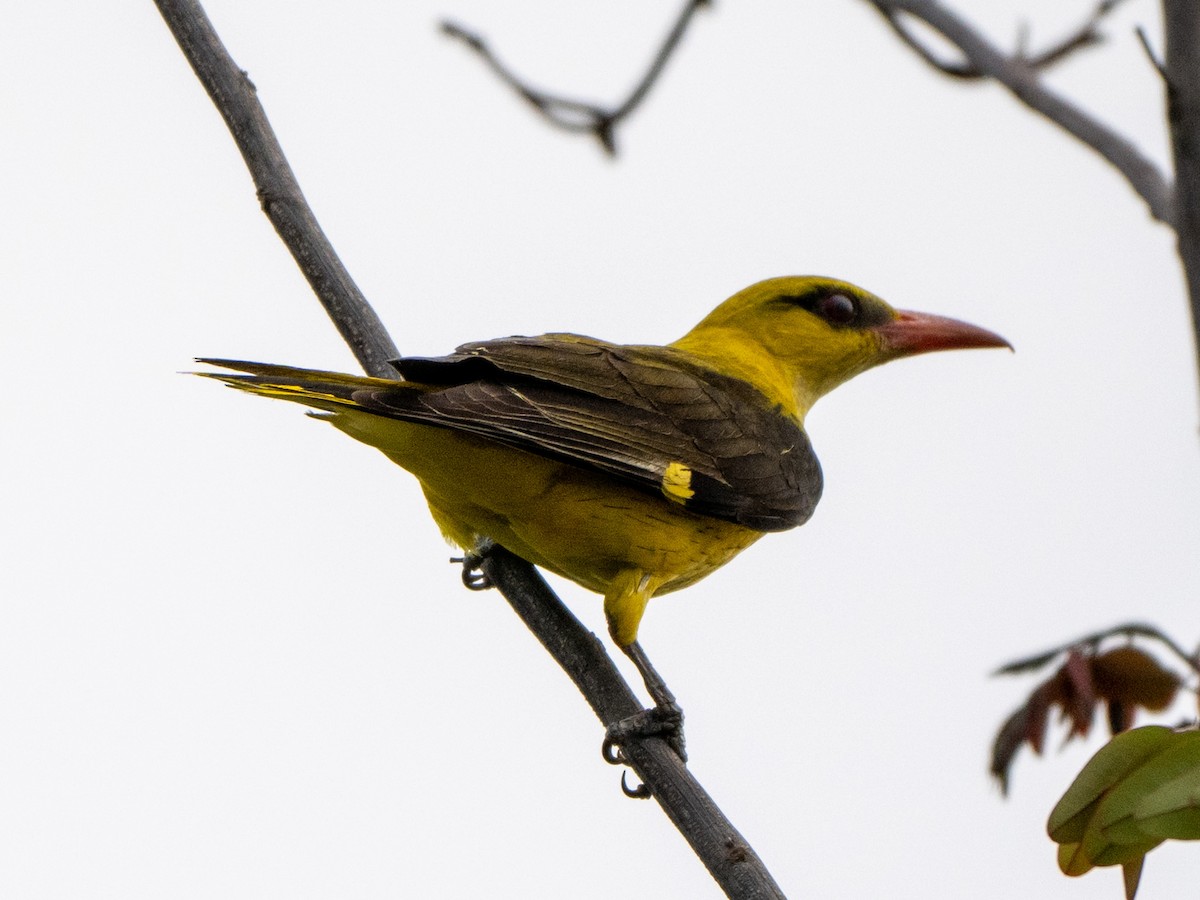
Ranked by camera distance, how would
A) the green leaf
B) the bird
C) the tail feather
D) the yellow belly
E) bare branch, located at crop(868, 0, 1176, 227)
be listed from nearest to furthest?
the green leaf, bare branch, located at crop(868, 0, 1176, 227), the tail feather, the bird, the yellow belly

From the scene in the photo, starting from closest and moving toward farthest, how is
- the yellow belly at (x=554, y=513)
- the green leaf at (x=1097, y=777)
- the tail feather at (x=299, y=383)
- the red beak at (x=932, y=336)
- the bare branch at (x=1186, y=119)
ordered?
the green leaf at (x=1097, y=777) → the bare branch at (x=1186, y=119) → the tail feather at (x=299, y=383) → the yellow belly at (x=554, y=513) → the red beak at (x=932, y=336)

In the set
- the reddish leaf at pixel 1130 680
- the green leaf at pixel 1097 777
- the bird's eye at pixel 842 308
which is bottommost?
the green leaf at pixel 1097 777

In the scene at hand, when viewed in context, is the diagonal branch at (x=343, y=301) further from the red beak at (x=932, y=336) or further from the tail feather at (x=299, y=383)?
the red beak at (x=932, y=336)

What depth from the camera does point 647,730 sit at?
3.13 meters

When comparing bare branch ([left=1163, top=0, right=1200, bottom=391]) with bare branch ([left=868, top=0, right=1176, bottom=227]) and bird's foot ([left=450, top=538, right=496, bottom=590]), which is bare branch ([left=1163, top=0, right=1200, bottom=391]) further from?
bird's foot ([left=450, top=538, right=496, bottom=590])

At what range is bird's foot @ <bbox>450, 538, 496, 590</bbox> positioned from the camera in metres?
3.87

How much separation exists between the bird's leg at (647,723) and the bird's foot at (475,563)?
0.46 m

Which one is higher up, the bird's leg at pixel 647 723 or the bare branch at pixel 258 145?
the bare branch at pixel 258 145

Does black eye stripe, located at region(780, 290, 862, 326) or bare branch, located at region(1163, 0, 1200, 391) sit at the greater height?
black eye stripe, located at region(780, 290, 862, 326)

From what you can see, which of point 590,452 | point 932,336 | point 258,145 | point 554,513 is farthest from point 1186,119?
point 932,336

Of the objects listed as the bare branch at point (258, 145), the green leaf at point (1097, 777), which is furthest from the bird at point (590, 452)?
the green leaf at point (1097, 777)

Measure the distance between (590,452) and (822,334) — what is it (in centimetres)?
192

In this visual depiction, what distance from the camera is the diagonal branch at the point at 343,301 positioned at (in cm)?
305

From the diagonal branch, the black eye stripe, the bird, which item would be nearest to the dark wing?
the bird
